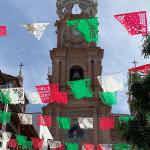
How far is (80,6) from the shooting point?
54031mm

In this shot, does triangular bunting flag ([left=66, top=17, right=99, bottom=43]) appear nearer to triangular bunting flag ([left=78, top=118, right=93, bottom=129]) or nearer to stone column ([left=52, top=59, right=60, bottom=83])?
triangular bunting flag ([left=78, top=118, right=93, bottom=129])

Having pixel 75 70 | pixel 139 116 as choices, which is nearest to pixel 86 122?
pixel 139 116

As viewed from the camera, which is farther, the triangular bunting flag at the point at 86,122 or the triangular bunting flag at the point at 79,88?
the triangular bunting flag at the point at 86,122

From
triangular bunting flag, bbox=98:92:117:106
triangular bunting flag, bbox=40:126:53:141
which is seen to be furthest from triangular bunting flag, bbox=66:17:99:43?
triangular bunting flag, bbox=40:126:53:141

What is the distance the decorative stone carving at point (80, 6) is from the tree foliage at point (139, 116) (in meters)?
37.3

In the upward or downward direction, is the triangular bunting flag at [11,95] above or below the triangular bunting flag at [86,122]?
above

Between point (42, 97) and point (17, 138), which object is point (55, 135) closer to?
point (17, 138)

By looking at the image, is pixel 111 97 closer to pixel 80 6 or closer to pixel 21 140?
pixel 21 140

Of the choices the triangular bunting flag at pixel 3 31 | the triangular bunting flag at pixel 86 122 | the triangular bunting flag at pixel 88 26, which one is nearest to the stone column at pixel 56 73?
the triangular bunting flag at pixel 86 122

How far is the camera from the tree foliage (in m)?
16.5

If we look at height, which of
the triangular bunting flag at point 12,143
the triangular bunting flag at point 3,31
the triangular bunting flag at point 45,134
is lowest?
the triangular bunting flag at point 12,143

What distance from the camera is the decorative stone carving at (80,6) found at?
53.7 meters

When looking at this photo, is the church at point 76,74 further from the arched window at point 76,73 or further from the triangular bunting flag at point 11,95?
the triangular bunting flag at point 11,95

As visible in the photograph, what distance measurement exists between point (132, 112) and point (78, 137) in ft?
87.4
